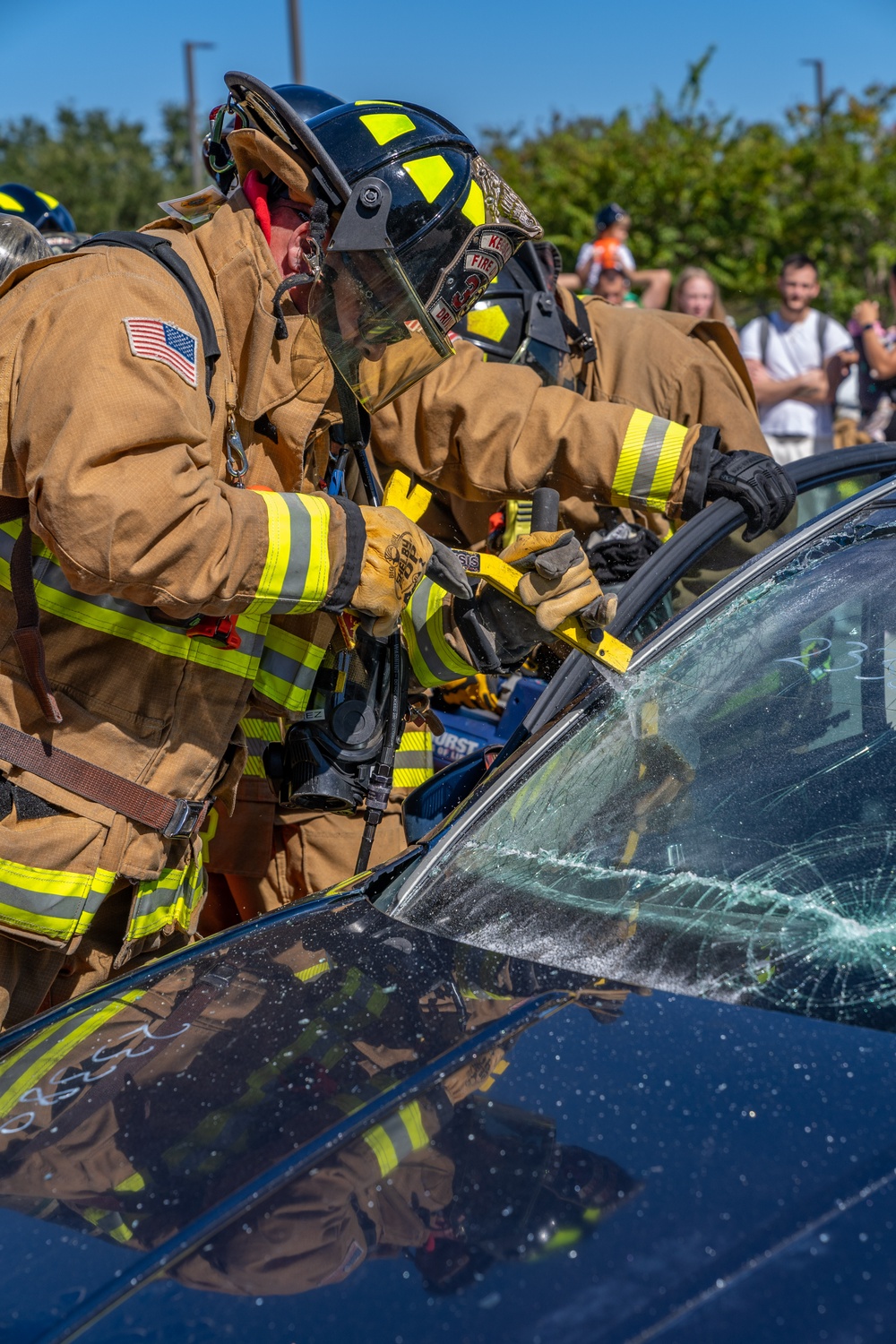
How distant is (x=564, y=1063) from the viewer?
1289mm

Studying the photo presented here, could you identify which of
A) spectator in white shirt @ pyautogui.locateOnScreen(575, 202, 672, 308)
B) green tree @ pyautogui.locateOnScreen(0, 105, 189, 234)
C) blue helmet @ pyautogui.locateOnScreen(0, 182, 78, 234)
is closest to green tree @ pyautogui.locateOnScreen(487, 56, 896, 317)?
spectator in white shirt @ pyautogui.locateOnScreen(575, 202, 672, 308)

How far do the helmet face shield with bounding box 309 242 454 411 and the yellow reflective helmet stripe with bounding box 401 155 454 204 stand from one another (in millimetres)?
135

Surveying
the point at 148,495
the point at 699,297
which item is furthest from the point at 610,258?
the point at 148,495

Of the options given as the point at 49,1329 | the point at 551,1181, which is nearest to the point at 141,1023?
the point at 49,1329

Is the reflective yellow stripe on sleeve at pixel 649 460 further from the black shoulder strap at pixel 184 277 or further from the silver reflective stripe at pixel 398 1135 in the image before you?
the silver reflective stripe at pixel 398 1135

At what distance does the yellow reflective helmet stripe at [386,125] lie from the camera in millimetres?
2155

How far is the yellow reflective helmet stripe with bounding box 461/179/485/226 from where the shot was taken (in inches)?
87.6

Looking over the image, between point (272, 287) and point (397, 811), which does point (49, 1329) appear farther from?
point (397, 811)

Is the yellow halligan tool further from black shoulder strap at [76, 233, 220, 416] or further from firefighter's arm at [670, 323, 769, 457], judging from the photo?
firefighter's arm at [670, 323, 769, 457]

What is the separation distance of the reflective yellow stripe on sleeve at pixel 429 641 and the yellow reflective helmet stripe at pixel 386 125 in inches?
32.6

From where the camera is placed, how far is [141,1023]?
153cm

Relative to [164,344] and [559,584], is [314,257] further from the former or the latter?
[559,584]

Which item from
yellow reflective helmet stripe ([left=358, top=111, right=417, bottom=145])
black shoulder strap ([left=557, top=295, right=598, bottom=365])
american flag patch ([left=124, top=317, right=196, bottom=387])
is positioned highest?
yellow reflective helmet stripe ([left=358, top=111, right=417, bottom=145])

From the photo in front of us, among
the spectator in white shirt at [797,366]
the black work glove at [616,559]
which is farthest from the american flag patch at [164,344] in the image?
the spectator in white shirt at [797,366]
